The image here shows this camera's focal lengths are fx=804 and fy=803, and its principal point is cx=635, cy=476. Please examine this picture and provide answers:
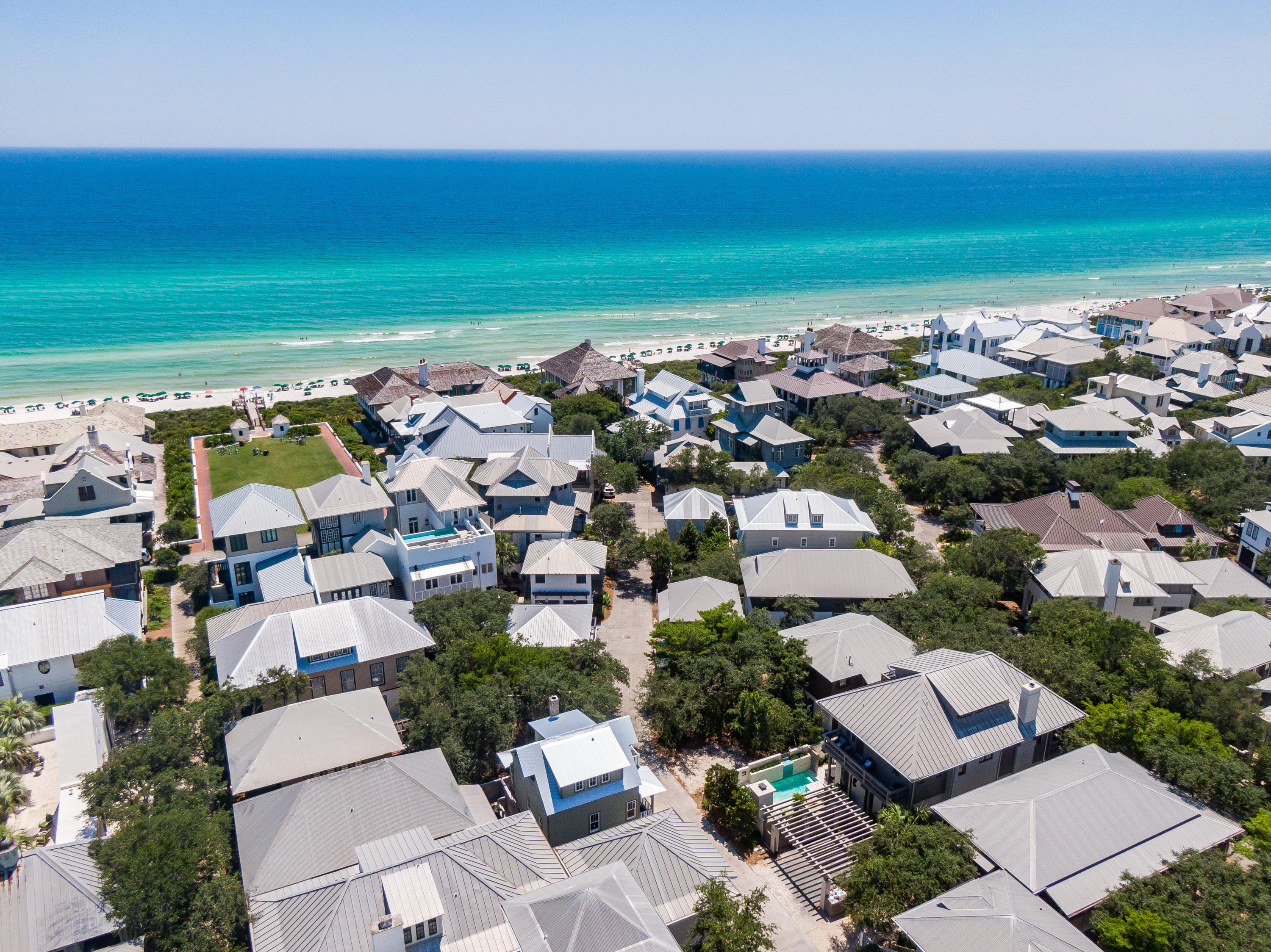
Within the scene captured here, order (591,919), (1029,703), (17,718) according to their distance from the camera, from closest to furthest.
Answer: (591,919) → (1029,703) → (17,718)

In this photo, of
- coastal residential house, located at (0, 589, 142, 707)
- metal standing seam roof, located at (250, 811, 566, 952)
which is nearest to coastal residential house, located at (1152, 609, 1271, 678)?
metal standing seam roof, located at (250, 811, 566, 952)

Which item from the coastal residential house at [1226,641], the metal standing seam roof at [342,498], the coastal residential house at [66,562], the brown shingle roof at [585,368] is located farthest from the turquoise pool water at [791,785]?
the brown shingle roof at [585,368]

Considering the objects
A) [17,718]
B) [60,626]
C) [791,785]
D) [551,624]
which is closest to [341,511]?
[60,626]

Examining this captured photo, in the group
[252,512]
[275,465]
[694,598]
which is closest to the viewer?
[694,598]

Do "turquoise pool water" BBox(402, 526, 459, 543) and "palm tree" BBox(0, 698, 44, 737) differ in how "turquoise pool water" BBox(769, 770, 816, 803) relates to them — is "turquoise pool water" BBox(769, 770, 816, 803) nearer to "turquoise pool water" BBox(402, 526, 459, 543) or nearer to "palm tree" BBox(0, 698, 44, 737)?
"turquoise pool water" BBox(402, 526, 459, 543)

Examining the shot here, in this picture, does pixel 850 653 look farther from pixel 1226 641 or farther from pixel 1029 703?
pixel 1226 641

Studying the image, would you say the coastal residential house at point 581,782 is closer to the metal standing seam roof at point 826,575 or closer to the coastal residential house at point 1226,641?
the metal standing seam roof at point 826,575
